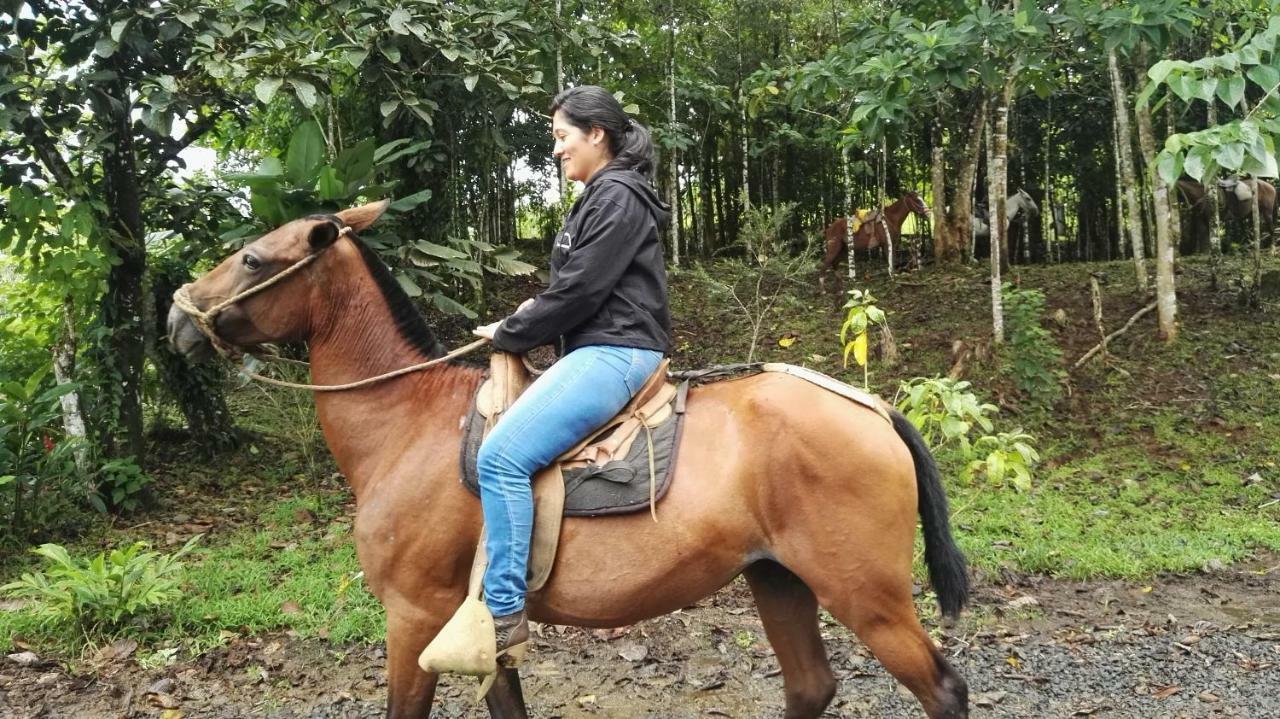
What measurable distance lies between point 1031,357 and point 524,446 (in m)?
7.01

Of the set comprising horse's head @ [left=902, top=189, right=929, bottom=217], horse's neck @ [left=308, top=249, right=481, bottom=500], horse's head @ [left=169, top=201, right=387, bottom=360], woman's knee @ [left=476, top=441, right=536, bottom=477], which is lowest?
woman's knee @ [left=476, top=441, right=536, bottom=477]

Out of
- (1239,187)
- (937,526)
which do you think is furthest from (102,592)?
(1239,187)

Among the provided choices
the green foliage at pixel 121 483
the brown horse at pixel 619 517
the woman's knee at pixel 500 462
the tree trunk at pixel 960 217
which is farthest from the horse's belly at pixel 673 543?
the tree trunk at pixel 960 217

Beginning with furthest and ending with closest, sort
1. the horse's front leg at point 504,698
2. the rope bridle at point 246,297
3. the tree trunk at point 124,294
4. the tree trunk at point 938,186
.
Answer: the tree trunk at point 938,186 < the tree trunk at point 124,294 < the horse's front leg at point 504,698 < the rope bridle at point 246,297

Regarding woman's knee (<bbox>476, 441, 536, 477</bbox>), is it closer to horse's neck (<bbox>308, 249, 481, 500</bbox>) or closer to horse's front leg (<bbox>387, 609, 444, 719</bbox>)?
horse's neck (<bbox>308, 249, 481, 500</bbox>)

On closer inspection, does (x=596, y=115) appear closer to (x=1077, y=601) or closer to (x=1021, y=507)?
(x=1077, y=601)

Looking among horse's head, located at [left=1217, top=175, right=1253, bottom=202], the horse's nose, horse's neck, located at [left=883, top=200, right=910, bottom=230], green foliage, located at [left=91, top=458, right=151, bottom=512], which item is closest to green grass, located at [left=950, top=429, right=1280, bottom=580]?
the horse's nose

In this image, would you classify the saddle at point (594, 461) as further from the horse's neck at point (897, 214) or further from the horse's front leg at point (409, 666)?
the horse's neck at point (897, 214)

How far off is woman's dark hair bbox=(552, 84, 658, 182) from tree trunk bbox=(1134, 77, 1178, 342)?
7161mm

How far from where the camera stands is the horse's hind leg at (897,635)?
2.76m

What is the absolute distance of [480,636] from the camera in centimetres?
268

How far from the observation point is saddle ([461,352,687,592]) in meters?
2.84

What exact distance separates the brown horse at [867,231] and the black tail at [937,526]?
32.8 feet

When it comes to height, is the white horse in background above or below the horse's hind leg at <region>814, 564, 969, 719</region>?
above
